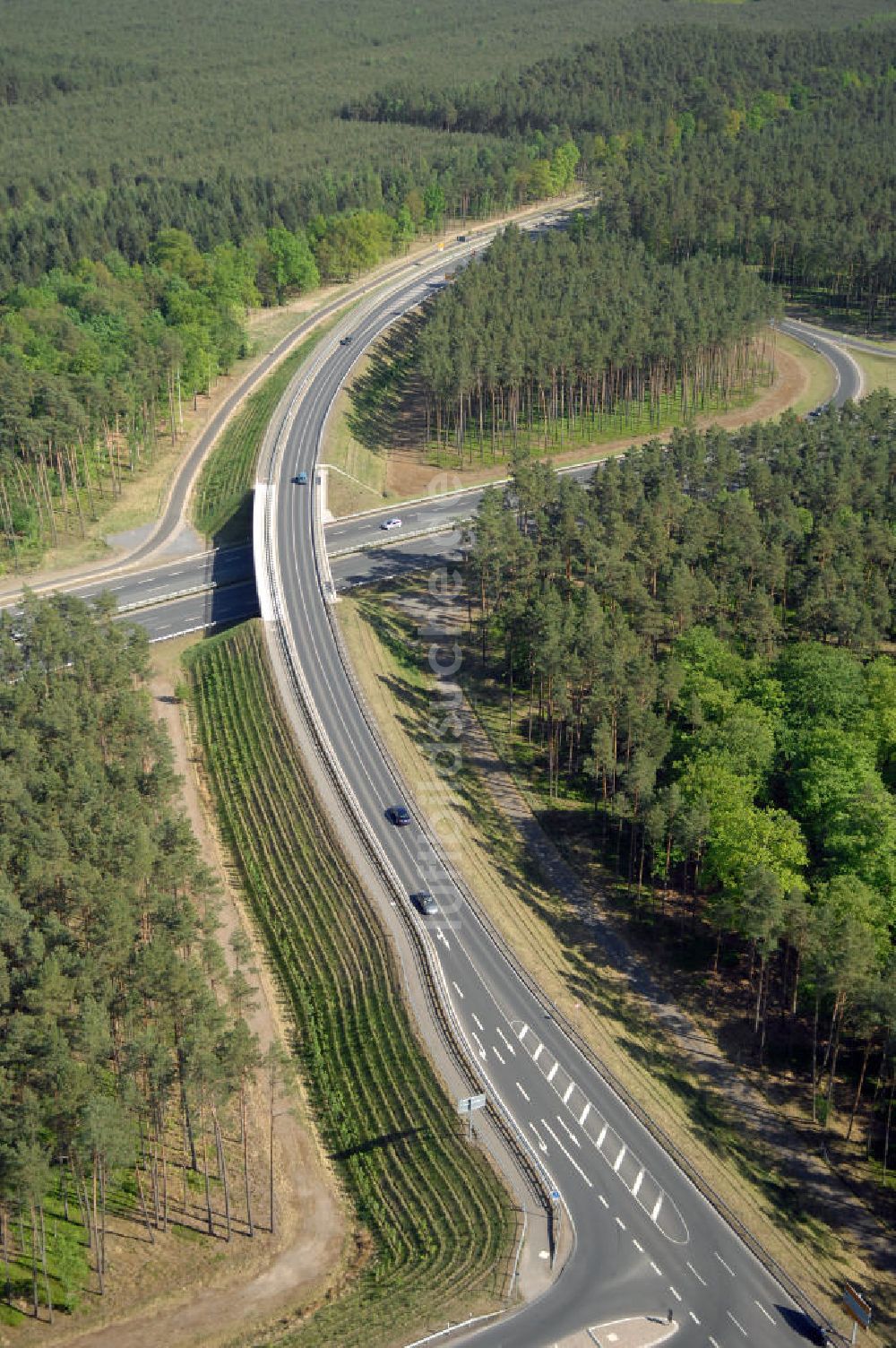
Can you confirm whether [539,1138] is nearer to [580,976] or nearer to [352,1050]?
[352,1050]

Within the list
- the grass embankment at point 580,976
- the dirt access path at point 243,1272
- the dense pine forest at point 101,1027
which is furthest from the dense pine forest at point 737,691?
the dense pine forest at point 101,1027

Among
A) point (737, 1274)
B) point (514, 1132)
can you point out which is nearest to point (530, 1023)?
point (514, 1132)

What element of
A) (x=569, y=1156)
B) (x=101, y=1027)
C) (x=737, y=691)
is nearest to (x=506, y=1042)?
(x=569, y=1156)

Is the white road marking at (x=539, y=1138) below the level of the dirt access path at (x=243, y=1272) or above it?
above

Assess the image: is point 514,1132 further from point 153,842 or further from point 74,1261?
point 153,842

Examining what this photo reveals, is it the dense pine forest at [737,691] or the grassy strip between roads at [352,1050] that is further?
the dense pine forest at [737,691]

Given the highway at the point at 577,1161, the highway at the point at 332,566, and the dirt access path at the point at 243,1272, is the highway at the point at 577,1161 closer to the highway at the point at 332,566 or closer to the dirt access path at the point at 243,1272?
the dirt access path at the point at 243,1272
